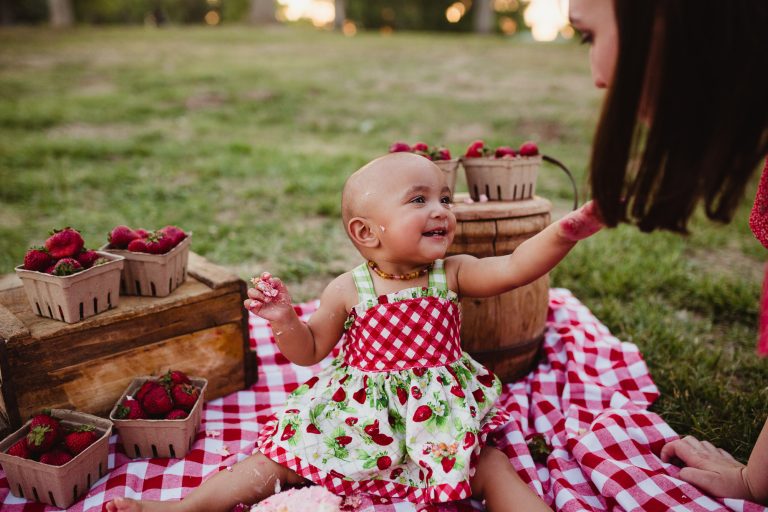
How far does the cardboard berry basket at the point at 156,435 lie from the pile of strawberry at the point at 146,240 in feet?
1.77

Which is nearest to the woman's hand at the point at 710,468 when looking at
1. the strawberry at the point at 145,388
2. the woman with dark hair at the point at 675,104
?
the woman with dark hair at the point at 675,104

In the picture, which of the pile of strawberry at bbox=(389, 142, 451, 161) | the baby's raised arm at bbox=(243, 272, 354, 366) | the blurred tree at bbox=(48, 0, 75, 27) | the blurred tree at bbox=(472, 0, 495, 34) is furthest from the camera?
the blurred tree at bbox=(472, 0, 495, 34)

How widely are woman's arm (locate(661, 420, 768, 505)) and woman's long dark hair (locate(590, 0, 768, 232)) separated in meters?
0.90

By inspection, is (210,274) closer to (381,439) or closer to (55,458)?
(55,458)

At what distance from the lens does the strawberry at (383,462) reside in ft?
6.23

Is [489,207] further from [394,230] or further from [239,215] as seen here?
[239,215]

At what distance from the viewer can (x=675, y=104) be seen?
Answer: 1.36 m

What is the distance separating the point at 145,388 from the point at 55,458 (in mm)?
377

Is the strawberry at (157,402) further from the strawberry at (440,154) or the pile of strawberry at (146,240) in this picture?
the strawberry at (440,154)

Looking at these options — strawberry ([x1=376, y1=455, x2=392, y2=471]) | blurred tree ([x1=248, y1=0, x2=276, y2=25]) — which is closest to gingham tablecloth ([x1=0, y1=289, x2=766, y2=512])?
strawberry ([x1=376, y1=455, x2=392, y2=471])

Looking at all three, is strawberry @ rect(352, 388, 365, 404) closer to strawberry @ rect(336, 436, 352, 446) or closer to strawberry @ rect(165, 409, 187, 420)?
strawberry @ rect(336, 436, 352, 446)

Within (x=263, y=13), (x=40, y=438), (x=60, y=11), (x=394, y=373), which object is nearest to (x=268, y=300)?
(x=394, y=373)

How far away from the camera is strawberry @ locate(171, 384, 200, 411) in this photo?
85.6 inches

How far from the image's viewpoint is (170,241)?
7.60 ft
